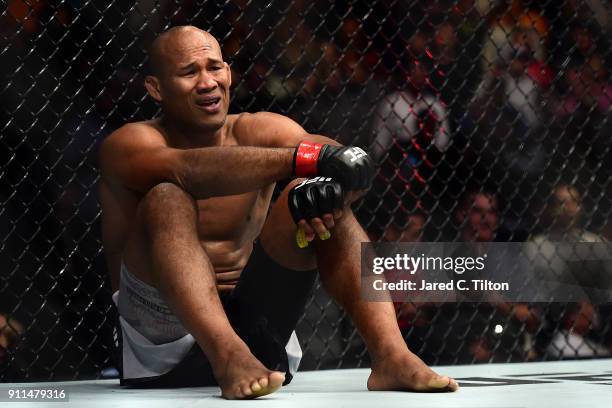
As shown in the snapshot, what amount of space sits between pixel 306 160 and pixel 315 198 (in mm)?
87

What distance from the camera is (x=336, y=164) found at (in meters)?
1.60

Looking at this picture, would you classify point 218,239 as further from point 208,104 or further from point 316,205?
point 316,205

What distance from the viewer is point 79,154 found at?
2482mm

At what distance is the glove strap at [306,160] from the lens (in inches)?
64.2

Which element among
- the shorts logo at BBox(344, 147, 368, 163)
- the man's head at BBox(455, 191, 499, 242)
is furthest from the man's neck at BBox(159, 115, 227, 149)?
the man's head at BBox(455, 191, 499, 242)

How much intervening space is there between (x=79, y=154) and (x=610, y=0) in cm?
176

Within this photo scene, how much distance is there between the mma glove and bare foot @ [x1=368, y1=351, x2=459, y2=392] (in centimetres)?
28

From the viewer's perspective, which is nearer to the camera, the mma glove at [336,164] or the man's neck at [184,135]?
the mma glove at [336,164]

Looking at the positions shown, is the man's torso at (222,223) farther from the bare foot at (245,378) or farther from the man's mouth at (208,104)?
the bare foot at (245,378)

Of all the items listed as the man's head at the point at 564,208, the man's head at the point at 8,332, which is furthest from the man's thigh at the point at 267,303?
the man's head at the point at 564,208

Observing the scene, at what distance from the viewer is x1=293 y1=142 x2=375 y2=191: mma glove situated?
159 cm

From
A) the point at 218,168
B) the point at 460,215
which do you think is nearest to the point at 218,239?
the point at 218,168

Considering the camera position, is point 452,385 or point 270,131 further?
point 270,131

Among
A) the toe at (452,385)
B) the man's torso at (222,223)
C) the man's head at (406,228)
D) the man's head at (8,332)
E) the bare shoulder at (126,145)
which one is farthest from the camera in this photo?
the man's head at (406,228)
